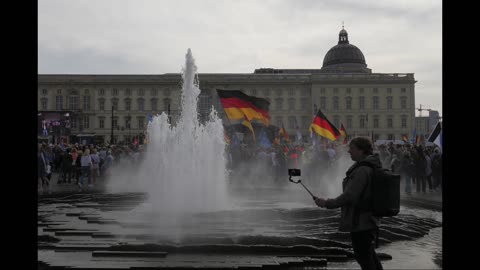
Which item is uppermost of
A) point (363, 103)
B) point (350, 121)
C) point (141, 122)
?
point (363, 103)

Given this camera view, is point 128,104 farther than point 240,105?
Yes

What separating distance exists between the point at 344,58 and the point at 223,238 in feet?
312

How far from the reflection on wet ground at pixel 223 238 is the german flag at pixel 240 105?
6603mm

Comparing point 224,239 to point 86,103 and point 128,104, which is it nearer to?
point 128,104

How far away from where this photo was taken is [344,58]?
99.4m

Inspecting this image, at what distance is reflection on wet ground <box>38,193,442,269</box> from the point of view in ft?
22.2

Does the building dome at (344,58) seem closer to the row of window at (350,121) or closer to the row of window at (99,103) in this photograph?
the row of window at (350,121)

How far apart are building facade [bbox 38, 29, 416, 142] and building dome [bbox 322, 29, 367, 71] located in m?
2.25

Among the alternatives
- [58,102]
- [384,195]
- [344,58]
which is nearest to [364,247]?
[384,195]

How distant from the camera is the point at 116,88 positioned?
94750mm

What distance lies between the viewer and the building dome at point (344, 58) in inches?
3907

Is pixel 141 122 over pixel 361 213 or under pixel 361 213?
over
